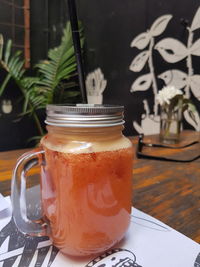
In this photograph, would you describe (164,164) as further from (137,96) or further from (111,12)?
(111,12)

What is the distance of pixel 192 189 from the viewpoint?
63cm

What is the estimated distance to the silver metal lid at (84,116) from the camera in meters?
0.33

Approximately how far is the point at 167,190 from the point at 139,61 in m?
1.65

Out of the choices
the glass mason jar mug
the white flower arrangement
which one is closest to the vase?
the white flower arrangement

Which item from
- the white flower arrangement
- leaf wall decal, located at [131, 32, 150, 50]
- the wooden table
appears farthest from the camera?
leaf wall decal, located at [131, 32, 150, 50]

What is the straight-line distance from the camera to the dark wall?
204 centimetres

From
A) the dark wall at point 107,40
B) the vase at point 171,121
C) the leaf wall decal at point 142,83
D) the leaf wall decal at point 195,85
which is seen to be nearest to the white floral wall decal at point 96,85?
the dark wall at point 107,40

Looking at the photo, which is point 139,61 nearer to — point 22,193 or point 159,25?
point 159,25

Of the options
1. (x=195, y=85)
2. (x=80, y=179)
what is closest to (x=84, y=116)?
(x=80, y=179)

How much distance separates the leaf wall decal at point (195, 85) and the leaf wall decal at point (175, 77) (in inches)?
2.2

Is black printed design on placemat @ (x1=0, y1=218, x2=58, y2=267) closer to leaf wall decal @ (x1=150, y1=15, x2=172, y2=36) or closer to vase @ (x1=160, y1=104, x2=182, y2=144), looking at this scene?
vase @ (x1=160, y1=104, x2=182, y2=144)

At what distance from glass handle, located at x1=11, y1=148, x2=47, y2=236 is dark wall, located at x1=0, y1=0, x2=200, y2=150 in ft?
5.54

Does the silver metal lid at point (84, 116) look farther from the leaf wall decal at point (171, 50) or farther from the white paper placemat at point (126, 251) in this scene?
the leaf wall decal at point (171, 50)

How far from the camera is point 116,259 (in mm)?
347
